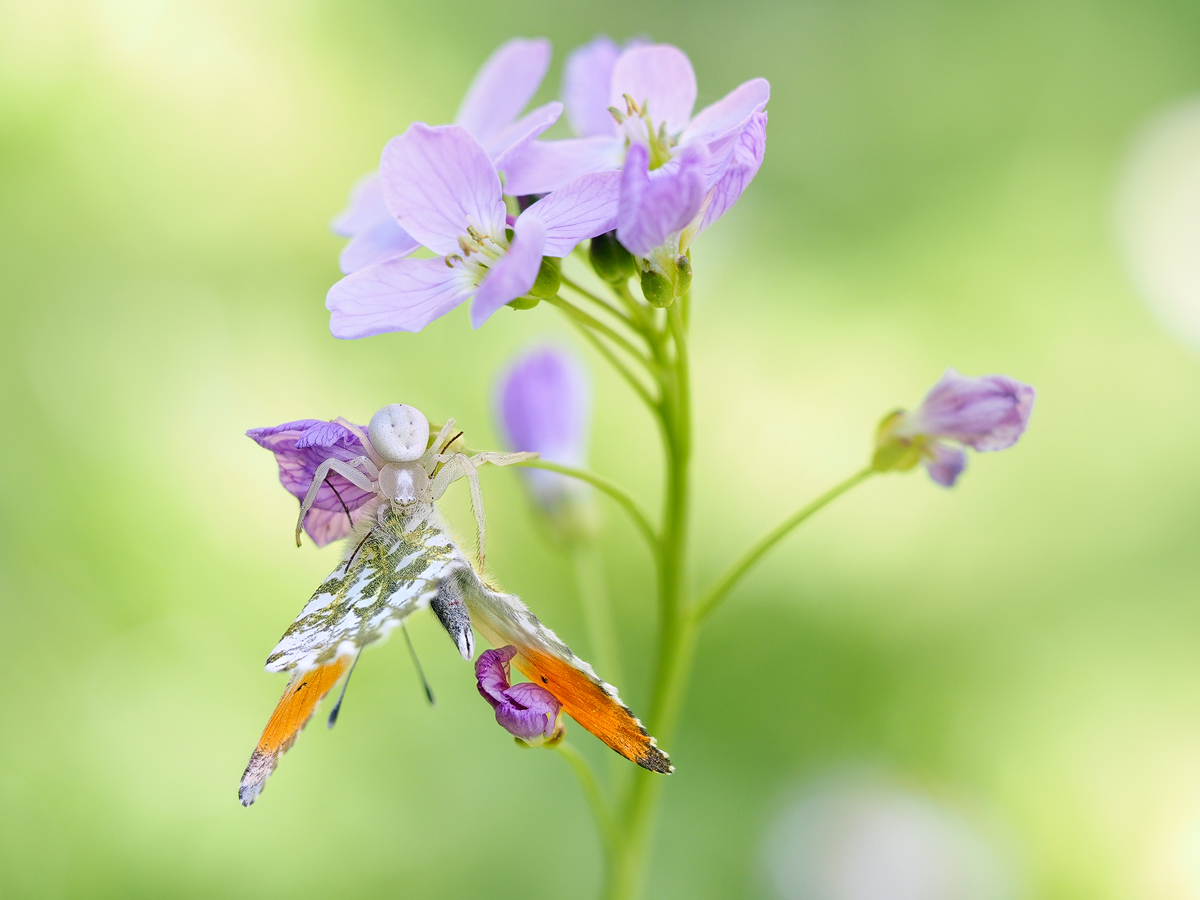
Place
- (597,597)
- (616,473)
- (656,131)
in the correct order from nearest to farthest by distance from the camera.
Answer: (656,131)
(597,597)
(616,473)

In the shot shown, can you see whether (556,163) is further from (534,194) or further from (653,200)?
(653,200)

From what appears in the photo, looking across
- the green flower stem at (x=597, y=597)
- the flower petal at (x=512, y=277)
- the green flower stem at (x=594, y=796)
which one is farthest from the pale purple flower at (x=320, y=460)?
the green flower stem at (x=597, y=597)

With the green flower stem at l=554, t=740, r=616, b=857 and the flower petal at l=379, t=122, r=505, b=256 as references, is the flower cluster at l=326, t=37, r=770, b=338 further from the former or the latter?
the green flower stem at l=554, t=740, r=616, b=857

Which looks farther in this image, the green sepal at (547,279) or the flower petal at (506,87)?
the flower petal at (506,87)

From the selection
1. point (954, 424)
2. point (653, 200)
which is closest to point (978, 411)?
point (954, 424)

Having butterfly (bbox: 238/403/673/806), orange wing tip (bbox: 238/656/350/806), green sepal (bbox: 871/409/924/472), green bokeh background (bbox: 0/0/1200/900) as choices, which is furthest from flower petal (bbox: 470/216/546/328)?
green bokeh background (bbox: 0/0/1200/900)

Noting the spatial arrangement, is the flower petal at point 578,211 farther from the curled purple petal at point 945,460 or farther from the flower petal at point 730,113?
the curled purple petal at point 945,460

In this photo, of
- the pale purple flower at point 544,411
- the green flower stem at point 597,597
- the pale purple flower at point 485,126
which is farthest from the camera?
the green flower stem at point 597,597
